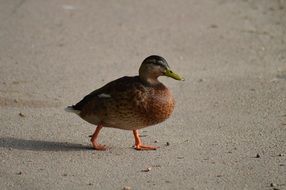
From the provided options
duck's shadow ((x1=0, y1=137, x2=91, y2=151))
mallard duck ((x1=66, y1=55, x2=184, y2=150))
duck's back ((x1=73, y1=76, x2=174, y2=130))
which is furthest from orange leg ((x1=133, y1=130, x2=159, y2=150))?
duck's shadow ((x1=0, y1=137, x2=91, y2=151))

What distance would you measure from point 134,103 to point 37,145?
111 centimetres

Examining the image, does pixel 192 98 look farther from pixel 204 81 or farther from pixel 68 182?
pixel 68 182

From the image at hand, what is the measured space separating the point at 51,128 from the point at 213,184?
235 centimetres

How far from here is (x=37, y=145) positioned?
6.96 meters

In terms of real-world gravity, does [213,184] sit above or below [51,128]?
above

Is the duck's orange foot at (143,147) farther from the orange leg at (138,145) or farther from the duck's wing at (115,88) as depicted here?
the duck's wing at (115,88)

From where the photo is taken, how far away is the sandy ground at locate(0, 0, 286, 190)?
20.2 ft

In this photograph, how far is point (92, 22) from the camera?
482 inches

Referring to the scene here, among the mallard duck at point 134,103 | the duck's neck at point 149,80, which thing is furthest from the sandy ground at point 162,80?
the duck's neck at point 149,80

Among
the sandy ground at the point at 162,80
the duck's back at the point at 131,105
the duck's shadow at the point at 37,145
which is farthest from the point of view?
the duck's shadow at the point at 37,145

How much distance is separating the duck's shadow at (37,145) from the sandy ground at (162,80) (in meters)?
0.01

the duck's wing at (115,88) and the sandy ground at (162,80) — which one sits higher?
the duck's wing at (115,88)

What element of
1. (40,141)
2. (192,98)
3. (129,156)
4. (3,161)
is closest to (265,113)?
(192,98)

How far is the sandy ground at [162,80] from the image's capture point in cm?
616
